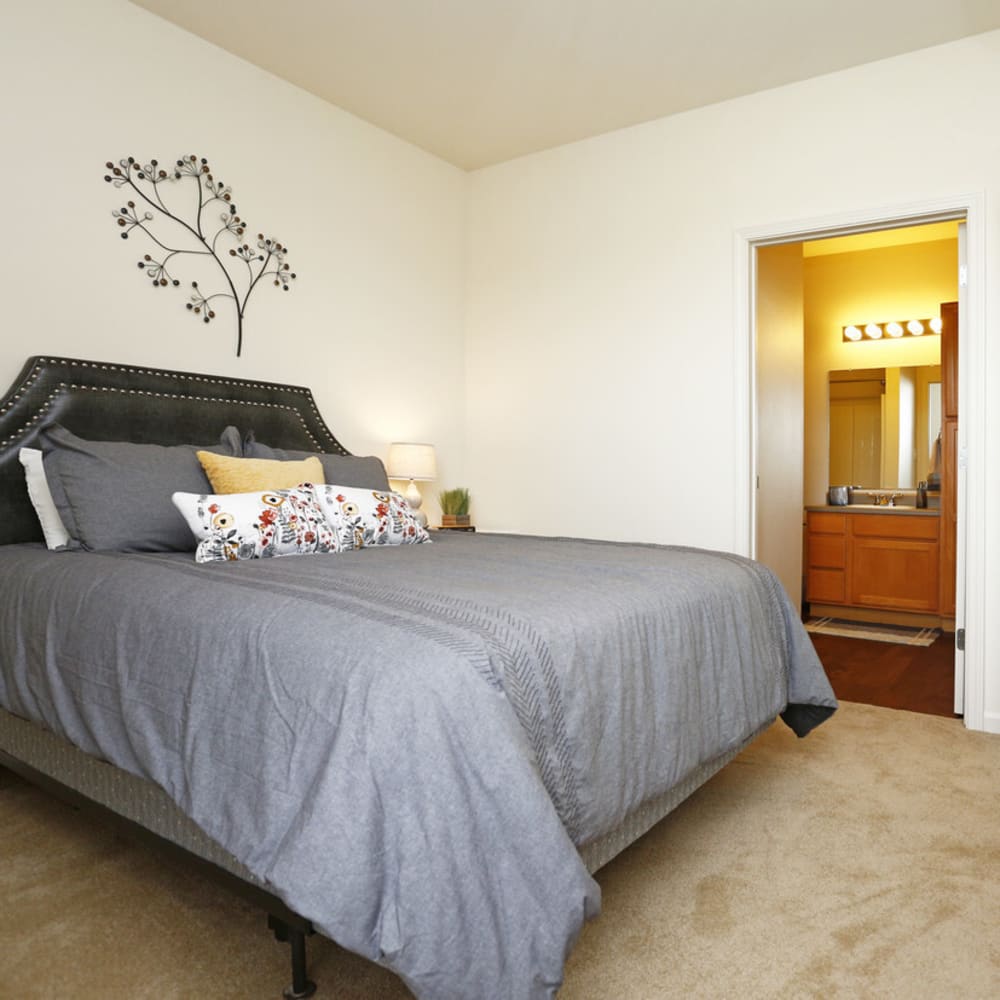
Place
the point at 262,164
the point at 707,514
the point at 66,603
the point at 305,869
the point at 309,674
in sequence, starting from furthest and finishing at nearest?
the point at 707,514 < the point at 262,164 < the point at 66,603 < the point at 309,674 < the point at 305,869

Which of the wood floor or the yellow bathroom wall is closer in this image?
the wood floor

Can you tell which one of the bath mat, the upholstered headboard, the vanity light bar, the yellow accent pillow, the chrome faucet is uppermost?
the vanity light bar

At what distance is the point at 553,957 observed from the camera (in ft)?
3.91

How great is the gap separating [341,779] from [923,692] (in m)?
3.34

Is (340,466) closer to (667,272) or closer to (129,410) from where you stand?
(129,410)

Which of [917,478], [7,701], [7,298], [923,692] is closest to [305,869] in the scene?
[7,701]

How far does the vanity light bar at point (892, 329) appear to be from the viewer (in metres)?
5.75

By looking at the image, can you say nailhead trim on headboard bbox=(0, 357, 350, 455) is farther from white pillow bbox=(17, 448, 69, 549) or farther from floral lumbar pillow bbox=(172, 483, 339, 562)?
floral lumbar pillow bbox=(172, 483, 339, 562)

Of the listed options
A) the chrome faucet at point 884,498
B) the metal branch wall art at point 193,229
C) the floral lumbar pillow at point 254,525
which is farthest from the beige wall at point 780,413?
the floral lumbar pillow at point 254,525

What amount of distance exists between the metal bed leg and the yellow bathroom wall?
5347 millimetres

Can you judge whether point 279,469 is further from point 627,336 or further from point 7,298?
point 627,336

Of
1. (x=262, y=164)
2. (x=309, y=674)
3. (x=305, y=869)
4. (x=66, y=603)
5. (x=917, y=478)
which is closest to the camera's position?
(x=305, y=869)

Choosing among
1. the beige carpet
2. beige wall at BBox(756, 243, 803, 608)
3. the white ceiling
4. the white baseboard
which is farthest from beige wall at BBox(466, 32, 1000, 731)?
the beige carpet

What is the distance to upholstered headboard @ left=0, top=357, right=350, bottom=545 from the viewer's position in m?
2.66
